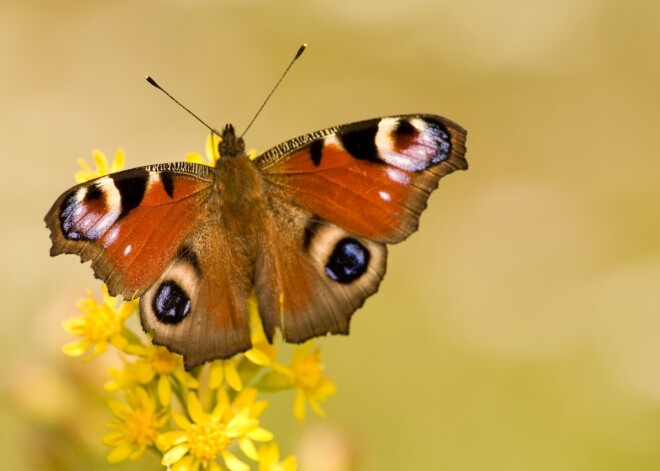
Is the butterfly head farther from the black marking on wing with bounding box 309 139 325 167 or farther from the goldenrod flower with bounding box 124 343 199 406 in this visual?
the goldenrod flower with bounding box 124 343 199 406

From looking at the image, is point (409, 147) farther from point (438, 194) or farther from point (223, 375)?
point (438, 194)

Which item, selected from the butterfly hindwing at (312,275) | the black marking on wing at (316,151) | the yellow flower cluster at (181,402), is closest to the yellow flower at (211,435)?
the yellow flower cluster at (181,402)

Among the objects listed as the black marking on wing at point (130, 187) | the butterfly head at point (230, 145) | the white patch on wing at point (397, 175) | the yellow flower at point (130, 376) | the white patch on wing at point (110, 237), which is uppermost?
the white patch on wing at point (397, 175)

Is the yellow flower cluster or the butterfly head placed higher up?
the butterfly head

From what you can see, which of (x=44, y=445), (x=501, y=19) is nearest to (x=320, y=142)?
(x=44, y=445)

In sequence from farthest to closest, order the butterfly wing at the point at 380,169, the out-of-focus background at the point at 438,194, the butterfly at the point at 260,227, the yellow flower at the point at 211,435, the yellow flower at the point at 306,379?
the out-of-focus background at the point at 438,194 → the yellow flower at the point at 306,379 → the butterfly wing at the point at 380,169 → the butterfly at the point at 260,227 → the yellow flower at the point at 211,435

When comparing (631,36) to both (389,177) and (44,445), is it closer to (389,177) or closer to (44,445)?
(389,177)

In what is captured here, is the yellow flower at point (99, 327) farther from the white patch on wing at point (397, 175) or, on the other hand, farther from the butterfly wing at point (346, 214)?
the white patch on wing at point (397, 175)

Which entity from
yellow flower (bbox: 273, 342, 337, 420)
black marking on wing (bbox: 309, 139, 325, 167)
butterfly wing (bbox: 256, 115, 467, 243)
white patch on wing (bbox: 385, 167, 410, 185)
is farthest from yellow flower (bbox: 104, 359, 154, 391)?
white patch on wing (bbox: 385, 167, 410, 185)
